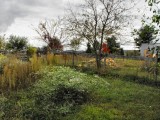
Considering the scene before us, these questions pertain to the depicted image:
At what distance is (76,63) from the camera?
1869cm

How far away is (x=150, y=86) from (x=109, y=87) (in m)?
2.05

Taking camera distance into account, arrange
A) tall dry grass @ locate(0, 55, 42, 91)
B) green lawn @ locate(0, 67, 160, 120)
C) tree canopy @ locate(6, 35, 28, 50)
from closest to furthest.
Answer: green lawn @ locate(0, 67, 160, 120)
tall dry grass @ locate(0, 55, 42, 91)
tree canopy @ locate(6, 35, 28, 50)

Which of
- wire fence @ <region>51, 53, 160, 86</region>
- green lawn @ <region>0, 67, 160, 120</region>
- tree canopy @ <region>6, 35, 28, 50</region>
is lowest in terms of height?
green lawn @ <region>0, 67, 160, 120</region>

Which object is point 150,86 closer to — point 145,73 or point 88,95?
point 145,73

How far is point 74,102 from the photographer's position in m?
8.92

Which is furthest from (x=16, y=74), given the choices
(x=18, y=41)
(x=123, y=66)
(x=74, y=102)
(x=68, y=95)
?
(x=18, y=41)

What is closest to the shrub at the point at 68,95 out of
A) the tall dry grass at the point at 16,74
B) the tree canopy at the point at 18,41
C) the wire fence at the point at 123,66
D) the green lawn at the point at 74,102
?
the green lawn at the point at 74,102

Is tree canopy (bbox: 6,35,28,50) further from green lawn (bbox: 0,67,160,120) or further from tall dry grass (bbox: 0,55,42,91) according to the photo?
green lawn (bbox: 0,67,160,120)

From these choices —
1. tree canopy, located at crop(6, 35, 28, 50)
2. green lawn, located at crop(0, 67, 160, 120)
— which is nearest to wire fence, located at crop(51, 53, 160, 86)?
green lawn, located at crop(0, 67, 160, 120)

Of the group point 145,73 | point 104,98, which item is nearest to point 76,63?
point 145,73

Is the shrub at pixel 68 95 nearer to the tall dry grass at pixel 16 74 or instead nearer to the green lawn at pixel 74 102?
the green lawn at pixel 74 102

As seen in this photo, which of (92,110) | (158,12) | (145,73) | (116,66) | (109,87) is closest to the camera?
(158,12)

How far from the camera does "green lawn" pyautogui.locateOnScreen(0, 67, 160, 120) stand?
7.87 meters

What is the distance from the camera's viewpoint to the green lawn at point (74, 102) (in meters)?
7.87
